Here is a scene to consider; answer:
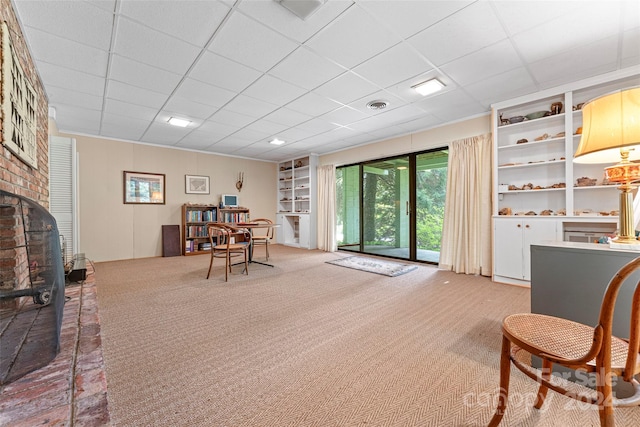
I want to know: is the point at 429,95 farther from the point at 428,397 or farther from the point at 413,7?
the point at 428,397

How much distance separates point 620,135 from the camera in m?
1.28

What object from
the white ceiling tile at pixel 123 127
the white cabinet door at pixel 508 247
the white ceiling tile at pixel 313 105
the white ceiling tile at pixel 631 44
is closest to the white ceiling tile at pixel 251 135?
the white ceiling tile at pixel 313 105

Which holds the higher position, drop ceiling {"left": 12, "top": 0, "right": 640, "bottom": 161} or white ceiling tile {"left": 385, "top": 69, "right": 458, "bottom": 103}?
white ceiling tile {"left": 385, "top": 69, "right": 458, "bottom": 103}

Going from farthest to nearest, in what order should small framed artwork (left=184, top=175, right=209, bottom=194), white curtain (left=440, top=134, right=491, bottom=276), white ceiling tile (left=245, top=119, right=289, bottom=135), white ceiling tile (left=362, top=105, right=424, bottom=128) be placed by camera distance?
1. small framed artwork (left=184, top=175, right=209, bottom=194)
2. white ceiling tile (left=245, top=119, right=289, bottom=135)
3. white curtain (left=440, top=134, right=491, bottom=276)
4. white ceiling tile (left=362, top=105, right=424, bottom=128)

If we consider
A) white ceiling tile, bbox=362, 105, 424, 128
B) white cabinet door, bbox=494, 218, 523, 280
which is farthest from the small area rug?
white ceiling tile, bbox=362, 105, 424, 128

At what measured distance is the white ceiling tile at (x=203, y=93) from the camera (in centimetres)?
308

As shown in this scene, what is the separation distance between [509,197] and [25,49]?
18.5 feet

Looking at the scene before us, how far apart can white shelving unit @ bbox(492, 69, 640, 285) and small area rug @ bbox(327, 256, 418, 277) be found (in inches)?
51.6

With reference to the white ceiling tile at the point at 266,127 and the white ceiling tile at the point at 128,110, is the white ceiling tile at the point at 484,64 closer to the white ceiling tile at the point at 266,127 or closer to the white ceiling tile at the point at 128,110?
the white ceiling tile at the point at 266,127

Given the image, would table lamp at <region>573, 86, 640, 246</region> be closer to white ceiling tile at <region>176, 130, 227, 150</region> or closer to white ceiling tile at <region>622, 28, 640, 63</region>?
white ceiling tile at <region>622, 28, 640, 63</region>

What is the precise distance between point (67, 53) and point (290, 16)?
2.13m

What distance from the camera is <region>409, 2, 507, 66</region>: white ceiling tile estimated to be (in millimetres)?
2014

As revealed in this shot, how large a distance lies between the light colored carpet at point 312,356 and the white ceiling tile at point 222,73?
8.01ft

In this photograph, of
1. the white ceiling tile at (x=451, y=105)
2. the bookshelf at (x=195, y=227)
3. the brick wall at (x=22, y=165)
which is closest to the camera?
the brick wall at (x=22, y=165)
